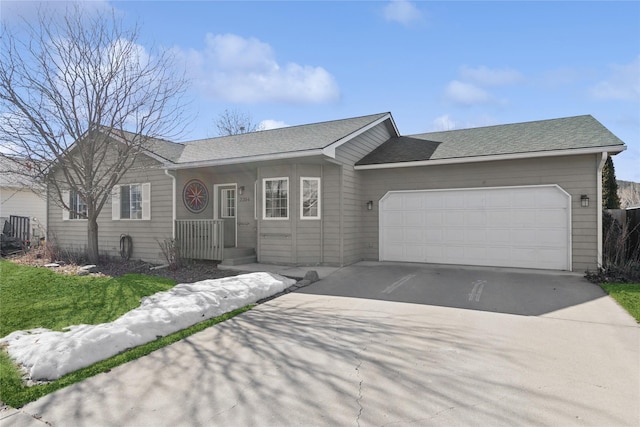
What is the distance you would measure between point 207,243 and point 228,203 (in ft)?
7.20

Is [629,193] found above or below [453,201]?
above

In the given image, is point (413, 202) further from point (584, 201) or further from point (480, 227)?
point (584, 201)

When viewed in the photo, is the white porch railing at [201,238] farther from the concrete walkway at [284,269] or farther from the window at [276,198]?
the window at [276,198]

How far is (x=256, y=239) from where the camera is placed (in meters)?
10.8

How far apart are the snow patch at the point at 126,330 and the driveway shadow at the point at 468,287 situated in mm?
1717

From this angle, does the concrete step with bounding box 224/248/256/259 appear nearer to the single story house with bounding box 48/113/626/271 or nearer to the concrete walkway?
the single story house with bounding box 48/113/626/271

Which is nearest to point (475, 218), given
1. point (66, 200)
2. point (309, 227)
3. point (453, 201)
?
point (453, 201)

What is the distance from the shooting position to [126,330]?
14.4 feet

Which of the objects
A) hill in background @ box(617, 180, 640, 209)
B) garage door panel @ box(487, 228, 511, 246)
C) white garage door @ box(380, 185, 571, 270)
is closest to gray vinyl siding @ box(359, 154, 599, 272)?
white garage door @ box(380, 185, 571, 270)

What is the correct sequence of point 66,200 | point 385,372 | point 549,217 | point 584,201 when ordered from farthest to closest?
point 66,200 < point 549,217 < point 584,201 < point 385,372

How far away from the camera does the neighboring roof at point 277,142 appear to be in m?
9.30

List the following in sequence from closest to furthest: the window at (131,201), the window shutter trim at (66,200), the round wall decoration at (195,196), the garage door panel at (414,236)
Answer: the garage door panel at (414,236)
the round wall decoration at (195,196)
the window at (131,201)
the window shutter trim at (66,200)

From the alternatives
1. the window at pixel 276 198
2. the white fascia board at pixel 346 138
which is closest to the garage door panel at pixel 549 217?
the white fascia board at pixel 346 138

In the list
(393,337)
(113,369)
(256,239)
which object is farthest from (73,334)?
(256,239)
